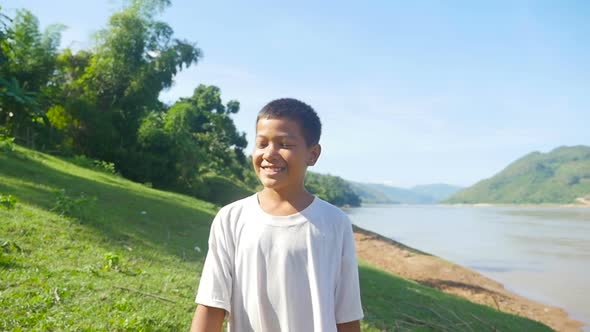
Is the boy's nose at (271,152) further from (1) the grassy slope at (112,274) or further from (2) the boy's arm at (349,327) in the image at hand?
(1) the grassy slope at (112,274)

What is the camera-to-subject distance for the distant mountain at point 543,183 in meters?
88.2

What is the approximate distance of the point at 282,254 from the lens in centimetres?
132

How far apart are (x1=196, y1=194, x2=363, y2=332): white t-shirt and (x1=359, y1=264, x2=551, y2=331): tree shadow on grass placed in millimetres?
3526

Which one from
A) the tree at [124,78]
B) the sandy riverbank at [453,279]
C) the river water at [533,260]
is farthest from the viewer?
the tree at [124,78]

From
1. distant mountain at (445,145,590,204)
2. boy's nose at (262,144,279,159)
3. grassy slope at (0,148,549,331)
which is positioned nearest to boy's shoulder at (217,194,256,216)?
boy's nose at (262,144,279,159)

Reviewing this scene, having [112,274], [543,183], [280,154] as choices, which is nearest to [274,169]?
Answer: [280,154]

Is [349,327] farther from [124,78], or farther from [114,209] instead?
[124,78]

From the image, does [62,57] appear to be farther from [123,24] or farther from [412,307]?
[412,307]

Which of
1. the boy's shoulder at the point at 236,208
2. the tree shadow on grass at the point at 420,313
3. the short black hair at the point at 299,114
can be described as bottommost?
the tree shadow on grass at the point at 420,313

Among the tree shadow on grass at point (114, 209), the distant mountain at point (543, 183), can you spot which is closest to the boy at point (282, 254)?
the tree shadow on grass at point (114, 209)

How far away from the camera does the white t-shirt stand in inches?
51.5

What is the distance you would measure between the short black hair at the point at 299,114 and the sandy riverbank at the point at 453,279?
796cm

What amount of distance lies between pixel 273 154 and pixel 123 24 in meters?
17.2

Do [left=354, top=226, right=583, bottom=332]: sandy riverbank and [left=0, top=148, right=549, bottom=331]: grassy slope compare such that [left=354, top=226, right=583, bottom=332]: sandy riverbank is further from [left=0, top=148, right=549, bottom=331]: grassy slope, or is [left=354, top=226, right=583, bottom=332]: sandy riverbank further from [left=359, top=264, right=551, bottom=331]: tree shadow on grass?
[left=0, top=148, right=549, bottom=331]: grassy slope
